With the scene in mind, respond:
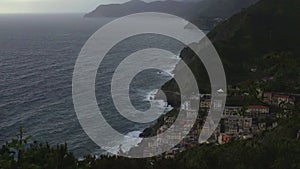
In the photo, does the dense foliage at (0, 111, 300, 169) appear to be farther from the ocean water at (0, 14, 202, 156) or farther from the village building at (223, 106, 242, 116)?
the village building at (223, 106, 242, 116)

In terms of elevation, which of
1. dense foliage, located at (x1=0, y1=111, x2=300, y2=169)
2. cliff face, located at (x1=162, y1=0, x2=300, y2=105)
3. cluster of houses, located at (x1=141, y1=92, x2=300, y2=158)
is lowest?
cluster of houses, located at (x1=141, y1=92, x2=300, y2=158)

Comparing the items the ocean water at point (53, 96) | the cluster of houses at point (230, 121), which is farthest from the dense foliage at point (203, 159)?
the ocean water at point (53, 96)

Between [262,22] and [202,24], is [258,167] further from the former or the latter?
[202,24]

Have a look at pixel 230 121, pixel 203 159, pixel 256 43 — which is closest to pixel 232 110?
pixel 230 121

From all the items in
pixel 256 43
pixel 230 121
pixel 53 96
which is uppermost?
pixel 256 43

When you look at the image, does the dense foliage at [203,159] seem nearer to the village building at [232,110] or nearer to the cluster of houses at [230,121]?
the cluster of houses at [230,121]

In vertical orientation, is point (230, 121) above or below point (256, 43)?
below

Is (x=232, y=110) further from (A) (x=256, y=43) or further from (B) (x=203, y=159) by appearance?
(A) (x=256, y=43)

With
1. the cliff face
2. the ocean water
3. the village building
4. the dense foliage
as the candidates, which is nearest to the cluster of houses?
the village building
